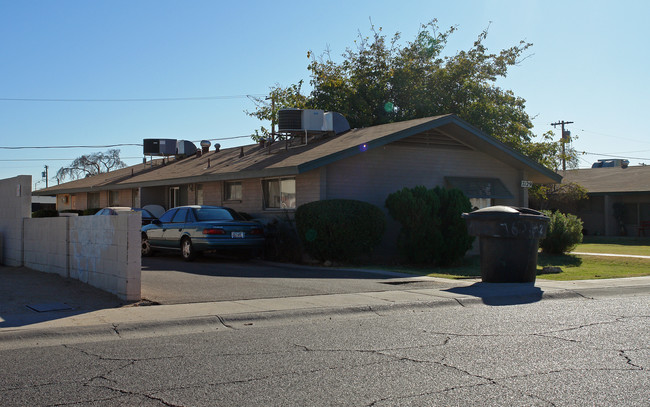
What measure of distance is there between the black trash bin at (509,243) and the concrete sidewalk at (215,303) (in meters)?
0.45

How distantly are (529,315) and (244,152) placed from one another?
18.4 meters

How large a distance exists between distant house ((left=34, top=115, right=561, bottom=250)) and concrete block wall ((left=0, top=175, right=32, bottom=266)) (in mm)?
6301

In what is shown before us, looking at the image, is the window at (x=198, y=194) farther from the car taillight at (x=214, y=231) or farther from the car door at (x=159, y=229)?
the car taillight at (x=214, y=231)

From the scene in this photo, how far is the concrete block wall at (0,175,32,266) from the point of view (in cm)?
1556

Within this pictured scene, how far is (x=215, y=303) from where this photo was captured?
31.6 ft

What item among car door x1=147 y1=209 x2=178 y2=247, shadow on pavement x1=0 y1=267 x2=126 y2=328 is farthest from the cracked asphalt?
car door x1=147 y1=209 x2=178 y2=247

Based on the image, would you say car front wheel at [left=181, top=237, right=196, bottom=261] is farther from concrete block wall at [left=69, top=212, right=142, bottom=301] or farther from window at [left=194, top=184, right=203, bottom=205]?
window at [left=194, top=184, right=203, bottom=205]

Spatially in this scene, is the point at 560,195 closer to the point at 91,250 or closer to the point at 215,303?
the point at 91,250

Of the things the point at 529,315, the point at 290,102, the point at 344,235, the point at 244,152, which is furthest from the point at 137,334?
the point at 290,102

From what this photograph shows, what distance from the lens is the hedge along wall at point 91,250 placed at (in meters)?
9.83

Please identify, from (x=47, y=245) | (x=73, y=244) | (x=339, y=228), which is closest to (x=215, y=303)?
(x=73, y=244)

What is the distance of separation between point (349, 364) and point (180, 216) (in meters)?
13.3

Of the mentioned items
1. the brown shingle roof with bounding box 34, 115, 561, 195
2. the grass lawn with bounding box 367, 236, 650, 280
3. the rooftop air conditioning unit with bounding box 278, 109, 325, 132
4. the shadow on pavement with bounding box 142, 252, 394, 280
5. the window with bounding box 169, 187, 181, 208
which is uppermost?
the rooftop air conditioning unit with bounding box 278, 109, 325, 132

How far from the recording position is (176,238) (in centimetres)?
1848
